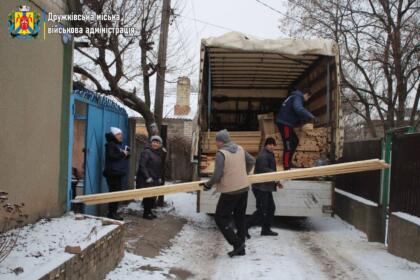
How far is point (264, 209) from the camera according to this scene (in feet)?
26.9

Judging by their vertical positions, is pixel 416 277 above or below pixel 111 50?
below

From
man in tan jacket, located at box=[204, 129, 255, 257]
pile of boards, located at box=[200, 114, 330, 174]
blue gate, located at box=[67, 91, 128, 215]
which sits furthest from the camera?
pile of boards, located at box=[200, 114, 330, 174]

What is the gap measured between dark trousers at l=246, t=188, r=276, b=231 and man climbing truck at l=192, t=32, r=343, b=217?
378 millimetres

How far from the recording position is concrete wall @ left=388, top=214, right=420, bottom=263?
249 inches

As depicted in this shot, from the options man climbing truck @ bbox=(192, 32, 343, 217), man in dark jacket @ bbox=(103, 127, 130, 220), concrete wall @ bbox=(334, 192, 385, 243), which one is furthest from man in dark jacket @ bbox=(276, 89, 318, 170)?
man in dark jacket @ bbox=(103, 127, 130, 220)

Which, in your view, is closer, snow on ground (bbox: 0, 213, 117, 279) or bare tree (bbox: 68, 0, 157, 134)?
snow on ground (bbox: 0, 213, 117, 279)

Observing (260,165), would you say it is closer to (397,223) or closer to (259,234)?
(259,234)

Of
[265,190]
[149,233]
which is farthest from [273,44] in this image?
[149,233]

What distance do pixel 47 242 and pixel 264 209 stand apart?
4.22 m

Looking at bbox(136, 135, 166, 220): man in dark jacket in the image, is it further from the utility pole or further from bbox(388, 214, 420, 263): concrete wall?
bbox(388, 214, 420, 263): concrete wall

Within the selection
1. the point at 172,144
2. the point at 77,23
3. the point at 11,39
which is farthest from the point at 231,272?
the point at 172,144

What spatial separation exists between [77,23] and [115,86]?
2.03m

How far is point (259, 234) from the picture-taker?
845cm

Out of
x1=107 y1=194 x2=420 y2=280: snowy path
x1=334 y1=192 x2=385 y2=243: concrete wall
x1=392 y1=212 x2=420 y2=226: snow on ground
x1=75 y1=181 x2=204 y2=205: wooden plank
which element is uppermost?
x1=75 y1=181 x2=204 y2=205: wooden plank
